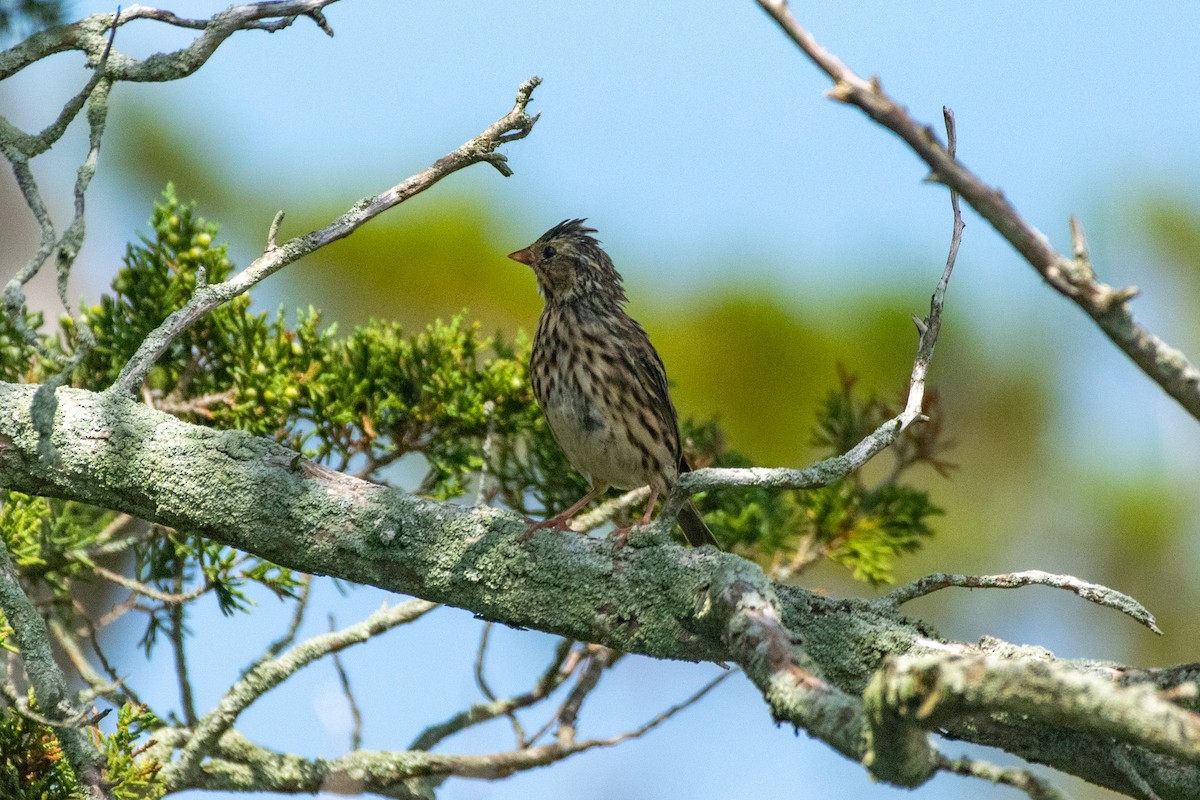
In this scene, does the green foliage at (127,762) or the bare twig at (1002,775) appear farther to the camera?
the green foliage at (127,762)

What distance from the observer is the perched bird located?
475cm

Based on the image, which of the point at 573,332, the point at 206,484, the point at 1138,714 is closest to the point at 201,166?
the point at 573,332

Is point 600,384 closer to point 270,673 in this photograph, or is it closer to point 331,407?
point 331,407

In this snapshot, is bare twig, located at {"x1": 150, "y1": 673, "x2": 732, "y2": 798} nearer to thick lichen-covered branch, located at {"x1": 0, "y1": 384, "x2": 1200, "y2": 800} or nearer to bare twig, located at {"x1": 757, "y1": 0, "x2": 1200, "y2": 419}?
thick lichen-covered branch, located at {"x1": 0, "y1": 384, "x2": 1200, "y2": 800}

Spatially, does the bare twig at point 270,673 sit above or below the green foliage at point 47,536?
below

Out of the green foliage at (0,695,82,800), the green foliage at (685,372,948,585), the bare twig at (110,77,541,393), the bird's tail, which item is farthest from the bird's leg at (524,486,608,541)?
the green foliage at (0,695,82,800)

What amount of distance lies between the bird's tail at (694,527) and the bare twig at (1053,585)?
61.4 inches

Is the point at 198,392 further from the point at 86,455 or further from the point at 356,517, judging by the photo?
the point at 356,517

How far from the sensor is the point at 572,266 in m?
5.66

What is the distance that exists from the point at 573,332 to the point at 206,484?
2.28 meters

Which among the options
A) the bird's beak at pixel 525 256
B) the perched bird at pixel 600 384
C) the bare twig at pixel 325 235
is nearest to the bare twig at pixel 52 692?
the bare twig at pixel 325 235

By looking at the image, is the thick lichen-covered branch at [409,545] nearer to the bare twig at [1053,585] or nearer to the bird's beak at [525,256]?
the bare twig at [1053,585]

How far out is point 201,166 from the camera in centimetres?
872

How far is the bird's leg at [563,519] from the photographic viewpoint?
10.6 feet
